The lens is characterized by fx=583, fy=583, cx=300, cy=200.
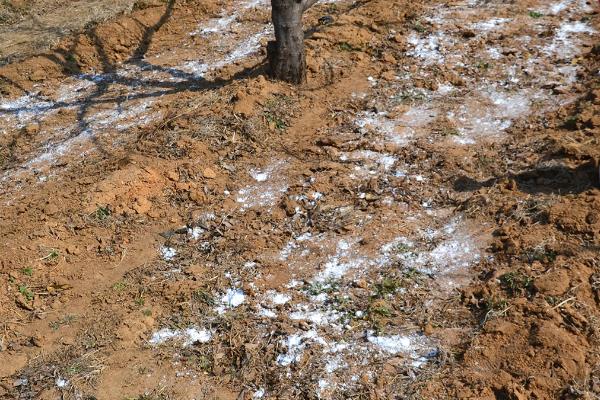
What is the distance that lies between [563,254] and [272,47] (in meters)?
3.57

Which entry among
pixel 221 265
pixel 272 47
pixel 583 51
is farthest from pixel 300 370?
pixel 583 51

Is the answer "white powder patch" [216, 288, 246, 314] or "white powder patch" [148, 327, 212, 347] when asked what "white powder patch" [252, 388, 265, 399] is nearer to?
"white powder patch" [148, 327, 212, 347]

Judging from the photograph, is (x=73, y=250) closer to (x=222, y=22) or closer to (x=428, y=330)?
(x=428, y=330)

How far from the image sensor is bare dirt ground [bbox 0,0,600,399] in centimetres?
333

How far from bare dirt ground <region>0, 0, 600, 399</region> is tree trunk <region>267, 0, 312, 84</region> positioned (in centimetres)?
18

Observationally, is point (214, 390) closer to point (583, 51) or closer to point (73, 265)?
point (73, 265)

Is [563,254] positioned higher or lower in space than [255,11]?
lower

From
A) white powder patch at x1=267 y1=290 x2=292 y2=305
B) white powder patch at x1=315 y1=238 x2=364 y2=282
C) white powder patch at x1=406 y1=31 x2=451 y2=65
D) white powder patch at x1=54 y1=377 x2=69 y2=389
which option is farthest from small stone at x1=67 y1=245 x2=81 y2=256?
white powder patch at x1=406 y1=31 x2=451 y2=65

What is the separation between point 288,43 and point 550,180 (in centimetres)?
289

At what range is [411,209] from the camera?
174 inches

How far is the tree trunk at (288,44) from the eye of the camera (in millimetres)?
5738

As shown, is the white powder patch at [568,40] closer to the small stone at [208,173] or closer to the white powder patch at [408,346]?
the small stone at [208,173]

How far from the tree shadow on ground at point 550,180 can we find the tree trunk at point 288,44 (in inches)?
87.6

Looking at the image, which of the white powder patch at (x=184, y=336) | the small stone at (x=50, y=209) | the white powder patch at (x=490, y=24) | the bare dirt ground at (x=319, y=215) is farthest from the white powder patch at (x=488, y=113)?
the small stone at (x=50, y=209)
